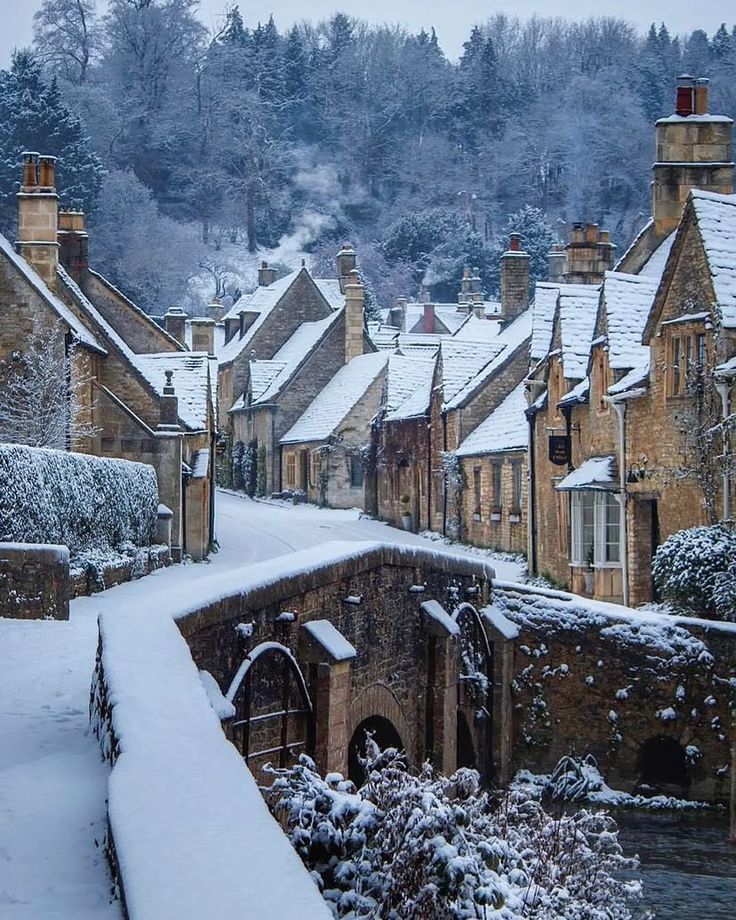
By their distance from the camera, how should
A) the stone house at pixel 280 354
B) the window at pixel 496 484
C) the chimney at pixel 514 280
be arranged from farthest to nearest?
the stone house at pixel 280 354
the chimney at pixel 514 280
the window at pixel 496 484

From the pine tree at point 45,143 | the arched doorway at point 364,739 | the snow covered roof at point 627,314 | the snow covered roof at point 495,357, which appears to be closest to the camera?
the arched doorway at point 364,739

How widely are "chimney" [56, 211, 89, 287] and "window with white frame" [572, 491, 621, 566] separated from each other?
17.0 meters

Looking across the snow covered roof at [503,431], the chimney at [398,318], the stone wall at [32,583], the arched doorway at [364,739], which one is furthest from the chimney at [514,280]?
the chimney at [398,318]

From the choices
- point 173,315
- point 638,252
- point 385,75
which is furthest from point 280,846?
point 385,75

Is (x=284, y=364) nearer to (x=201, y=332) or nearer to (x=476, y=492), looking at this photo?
(x=201, y=332)

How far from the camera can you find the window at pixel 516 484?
39.5 meters

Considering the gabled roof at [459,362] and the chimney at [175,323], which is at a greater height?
the chimney at [175,323]

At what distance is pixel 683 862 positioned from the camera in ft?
65.1

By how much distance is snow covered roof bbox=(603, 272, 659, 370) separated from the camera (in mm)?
29141

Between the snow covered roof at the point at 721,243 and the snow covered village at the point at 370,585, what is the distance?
0.08 m

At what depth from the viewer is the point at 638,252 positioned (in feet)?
117

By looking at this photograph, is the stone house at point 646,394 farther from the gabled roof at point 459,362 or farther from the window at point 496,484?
the gabled roof at point 459,362

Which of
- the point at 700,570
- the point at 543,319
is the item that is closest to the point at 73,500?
the point at 700,570

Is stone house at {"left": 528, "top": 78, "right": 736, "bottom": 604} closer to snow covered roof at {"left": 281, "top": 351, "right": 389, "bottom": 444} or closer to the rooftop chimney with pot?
the rooftop chimney with pot
